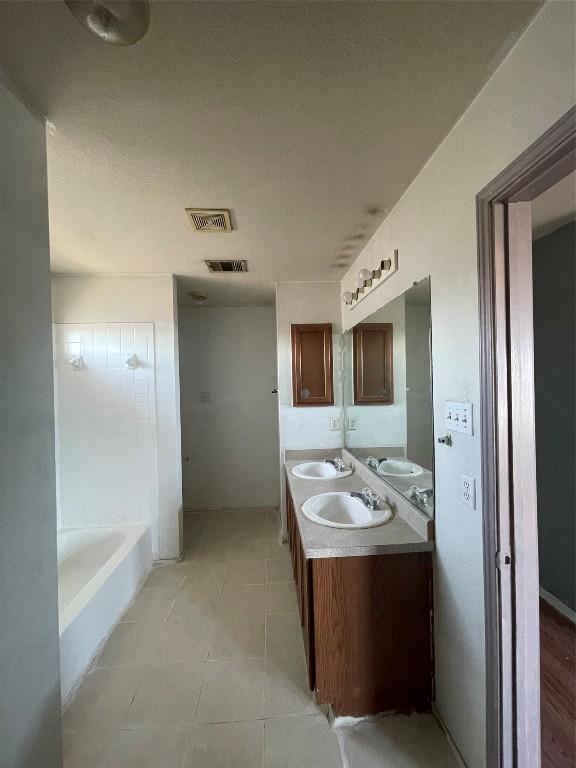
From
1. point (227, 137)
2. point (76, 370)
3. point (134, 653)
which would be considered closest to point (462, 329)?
point (227, 137)

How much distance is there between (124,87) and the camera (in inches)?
38.7

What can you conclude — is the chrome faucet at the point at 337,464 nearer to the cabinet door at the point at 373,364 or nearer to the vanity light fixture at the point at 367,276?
the cabinet door at the point at 373,364

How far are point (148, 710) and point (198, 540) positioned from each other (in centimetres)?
167

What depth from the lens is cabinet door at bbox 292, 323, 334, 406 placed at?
9.64 ft

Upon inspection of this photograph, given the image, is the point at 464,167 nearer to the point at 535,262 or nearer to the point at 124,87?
the point at 124,87

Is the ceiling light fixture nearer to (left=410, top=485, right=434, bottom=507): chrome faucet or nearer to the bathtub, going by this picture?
(left=410, top=485, right=434, bottom=507): chrome faucet

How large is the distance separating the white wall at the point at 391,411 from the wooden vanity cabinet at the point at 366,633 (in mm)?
677

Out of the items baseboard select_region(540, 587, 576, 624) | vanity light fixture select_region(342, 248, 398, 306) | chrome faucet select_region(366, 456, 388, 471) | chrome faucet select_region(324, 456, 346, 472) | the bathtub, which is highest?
vanity light fixture select_region(342, 248, 398, 306)

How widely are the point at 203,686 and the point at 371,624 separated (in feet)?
3.06

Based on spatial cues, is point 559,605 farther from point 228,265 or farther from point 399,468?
point 228,265

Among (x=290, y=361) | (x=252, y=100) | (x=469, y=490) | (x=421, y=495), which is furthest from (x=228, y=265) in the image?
(x=469, y=490)

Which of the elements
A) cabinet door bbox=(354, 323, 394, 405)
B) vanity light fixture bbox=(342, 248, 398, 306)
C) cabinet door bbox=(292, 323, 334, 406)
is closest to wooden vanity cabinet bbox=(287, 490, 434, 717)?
cabinet door bbox=(354, 323, 394, 405)

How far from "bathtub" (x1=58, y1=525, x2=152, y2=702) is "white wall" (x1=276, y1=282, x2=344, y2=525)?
4.25ft

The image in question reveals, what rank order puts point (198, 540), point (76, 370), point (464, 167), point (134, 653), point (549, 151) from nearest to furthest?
point (549, 151) → point (464, 167) → point (134, 653) → point (76, 370) → point (198, 540)
